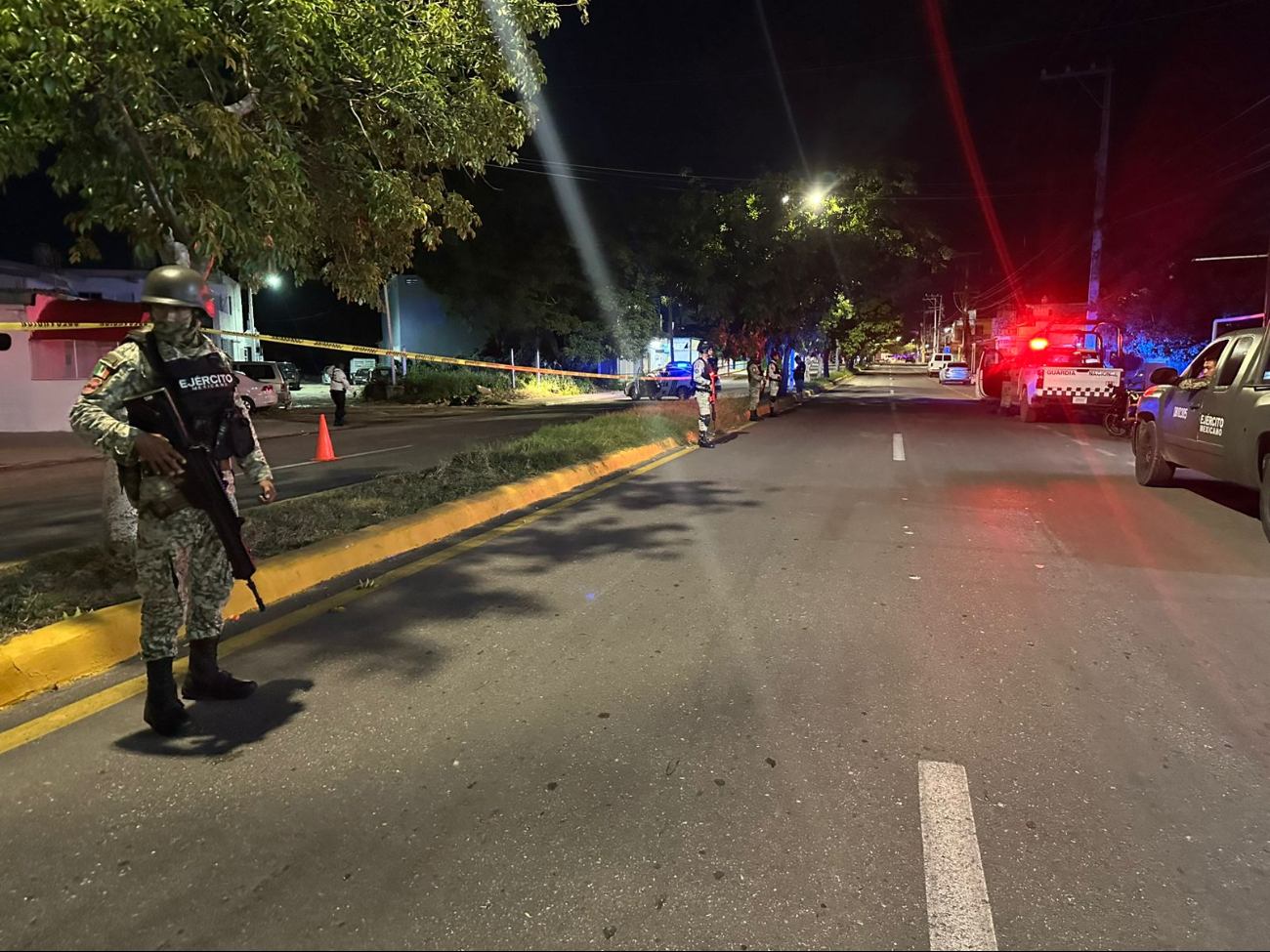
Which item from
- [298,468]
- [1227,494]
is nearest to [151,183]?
[298,468]

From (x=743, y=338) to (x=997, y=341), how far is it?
7.67 metres

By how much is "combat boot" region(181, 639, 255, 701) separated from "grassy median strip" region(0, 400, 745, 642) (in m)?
1.08

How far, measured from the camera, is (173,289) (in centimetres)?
371

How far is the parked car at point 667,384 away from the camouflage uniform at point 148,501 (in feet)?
99.7

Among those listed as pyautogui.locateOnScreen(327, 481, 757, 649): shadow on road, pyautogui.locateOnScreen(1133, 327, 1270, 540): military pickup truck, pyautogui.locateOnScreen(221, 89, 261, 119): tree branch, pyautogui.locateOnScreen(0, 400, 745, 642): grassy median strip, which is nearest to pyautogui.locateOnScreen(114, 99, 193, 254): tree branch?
pyautogui.locateOnScreen(221, 89, 261, 119): tree branch

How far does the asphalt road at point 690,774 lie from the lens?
256 centimetres

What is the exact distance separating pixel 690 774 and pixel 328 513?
5127 mm

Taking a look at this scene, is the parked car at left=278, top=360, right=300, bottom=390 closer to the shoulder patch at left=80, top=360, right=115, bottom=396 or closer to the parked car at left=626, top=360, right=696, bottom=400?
the parked car at left=626, top=360, right=696, bottom=400

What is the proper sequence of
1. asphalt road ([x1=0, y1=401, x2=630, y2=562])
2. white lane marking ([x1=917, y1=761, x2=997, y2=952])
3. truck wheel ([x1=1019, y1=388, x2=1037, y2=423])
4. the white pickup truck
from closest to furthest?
white lane marking ([x1=917, y1=761, x2=997, y2=952]), asphalt road ([x1=0, y1=401, x2=630, y2=562]), the white pickup truck, truck wheel ([x1=1019, y1=388, x2=1037, y2=423])

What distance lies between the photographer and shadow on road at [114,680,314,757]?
3590 mm

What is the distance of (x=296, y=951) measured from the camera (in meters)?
2.39

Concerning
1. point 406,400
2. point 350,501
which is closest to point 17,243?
point 406,400

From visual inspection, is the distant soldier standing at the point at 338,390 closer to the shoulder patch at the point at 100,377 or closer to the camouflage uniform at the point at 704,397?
the camouflage uniform at the point at 704,397

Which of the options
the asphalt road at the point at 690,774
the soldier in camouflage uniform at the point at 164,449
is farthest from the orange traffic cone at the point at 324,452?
the soldier in camouflage uniform at the point at 164,449
